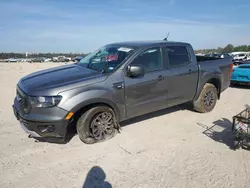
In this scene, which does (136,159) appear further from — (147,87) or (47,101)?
(47,101)

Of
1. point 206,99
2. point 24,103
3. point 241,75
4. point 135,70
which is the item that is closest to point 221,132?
point 206,99

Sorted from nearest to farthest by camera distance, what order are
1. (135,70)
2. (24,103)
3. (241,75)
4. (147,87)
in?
(24,103), (135,70), (147,87), (241,75)

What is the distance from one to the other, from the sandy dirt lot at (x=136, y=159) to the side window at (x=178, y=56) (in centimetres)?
139

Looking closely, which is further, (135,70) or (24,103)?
(135,70)

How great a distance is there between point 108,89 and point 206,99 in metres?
3.04

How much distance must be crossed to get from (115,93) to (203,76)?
8.49 feet

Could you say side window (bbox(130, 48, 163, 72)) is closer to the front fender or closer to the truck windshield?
the truck windshield

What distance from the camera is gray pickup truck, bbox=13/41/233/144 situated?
369cm

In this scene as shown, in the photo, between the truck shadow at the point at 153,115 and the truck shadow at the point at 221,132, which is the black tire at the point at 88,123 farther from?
the truck shadow at the point at 221,132

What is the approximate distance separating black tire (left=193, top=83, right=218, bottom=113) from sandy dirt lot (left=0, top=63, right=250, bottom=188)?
705 millimetres

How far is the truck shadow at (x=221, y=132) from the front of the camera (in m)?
4.27

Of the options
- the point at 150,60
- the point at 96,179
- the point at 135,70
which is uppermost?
the point at 150,60

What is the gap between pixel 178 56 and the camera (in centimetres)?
521

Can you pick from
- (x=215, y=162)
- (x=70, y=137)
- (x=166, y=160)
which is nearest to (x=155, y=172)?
(x=166, y=160)
